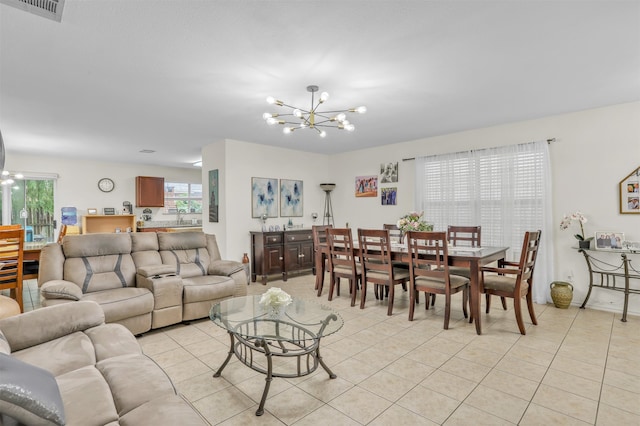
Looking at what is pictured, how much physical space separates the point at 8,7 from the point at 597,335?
5184mm

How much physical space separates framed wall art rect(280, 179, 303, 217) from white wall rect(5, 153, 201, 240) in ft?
12.3

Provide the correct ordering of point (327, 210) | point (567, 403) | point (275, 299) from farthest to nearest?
1. point (327, 210)
2. point (275, 299)
3. point (567, 403)

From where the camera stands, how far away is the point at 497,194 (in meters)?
4.61

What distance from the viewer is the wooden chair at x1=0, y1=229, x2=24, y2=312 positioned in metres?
3.51

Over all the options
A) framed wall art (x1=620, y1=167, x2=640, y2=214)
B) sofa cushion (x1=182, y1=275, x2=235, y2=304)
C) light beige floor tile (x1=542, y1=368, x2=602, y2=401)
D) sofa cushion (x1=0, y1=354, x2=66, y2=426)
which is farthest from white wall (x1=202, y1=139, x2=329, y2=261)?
framed wall art (x1=620, y1=167, x2=640, y2=214)

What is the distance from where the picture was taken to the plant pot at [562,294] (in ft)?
12.7

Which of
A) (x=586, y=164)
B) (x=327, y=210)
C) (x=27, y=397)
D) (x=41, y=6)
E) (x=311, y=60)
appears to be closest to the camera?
(x=27, y=397)

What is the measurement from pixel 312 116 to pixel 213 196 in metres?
3.04

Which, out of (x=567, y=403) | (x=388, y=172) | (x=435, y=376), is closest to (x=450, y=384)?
(x=435, y=376)

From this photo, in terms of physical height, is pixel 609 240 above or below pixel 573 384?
above

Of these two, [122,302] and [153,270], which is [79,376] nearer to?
[122,302]

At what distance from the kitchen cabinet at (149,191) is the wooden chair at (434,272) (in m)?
6.49

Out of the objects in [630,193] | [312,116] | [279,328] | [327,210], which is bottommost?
[279,328]

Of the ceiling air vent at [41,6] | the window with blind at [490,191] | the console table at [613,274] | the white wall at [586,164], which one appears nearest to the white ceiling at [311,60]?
the ceiling air vent at [41,6]
